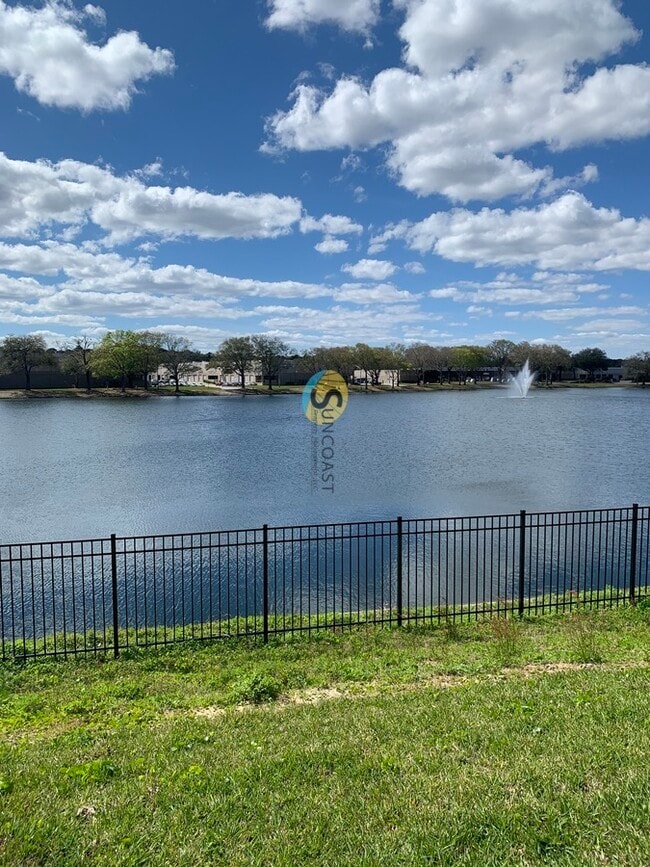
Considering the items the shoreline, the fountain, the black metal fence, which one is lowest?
the black metal fence

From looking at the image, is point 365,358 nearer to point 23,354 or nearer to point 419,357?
point 419,357

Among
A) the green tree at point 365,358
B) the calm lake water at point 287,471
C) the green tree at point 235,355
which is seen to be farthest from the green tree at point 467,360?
the calm lake water at point 287,471

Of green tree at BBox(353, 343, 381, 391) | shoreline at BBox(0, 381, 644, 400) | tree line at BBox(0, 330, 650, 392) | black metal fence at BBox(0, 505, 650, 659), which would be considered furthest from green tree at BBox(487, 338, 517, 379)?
black metal fence at BBox(0, 505, 650, 659)

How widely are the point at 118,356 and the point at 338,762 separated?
103 metres

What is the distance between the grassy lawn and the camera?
3650 millimetres

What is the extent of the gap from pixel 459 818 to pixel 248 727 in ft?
8.80

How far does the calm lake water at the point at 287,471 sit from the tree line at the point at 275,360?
46807 mm

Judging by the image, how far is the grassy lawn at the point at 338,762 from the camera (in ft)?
12.0

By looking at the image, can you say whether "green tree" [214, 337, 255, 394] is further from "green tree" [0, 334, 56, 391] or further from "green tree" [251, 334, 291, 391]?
"green tree" [0, 334, 56, 391]

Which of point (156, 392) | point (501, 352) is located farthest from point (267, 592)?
point (501, 352)

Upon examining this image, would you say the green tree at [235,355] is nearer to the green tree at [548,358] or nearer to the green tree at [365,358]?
the green tree at [365,358]

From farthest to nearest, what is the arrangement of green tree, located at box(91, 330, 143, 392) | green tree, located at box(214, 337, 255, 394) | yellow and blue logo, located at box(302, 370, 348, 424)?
green tree, located at box(214, 337, 255, 394)
green tree, located at box(91, 330, 143, 392)
yellow and blue logo, located at box(302, 370, 348, 424)

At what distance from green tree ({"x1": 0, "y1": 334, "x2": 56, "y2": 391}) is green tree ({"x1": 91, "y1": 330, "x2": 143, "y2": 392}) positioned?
33.1 feet

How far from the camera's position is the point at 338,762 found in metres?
4.76
